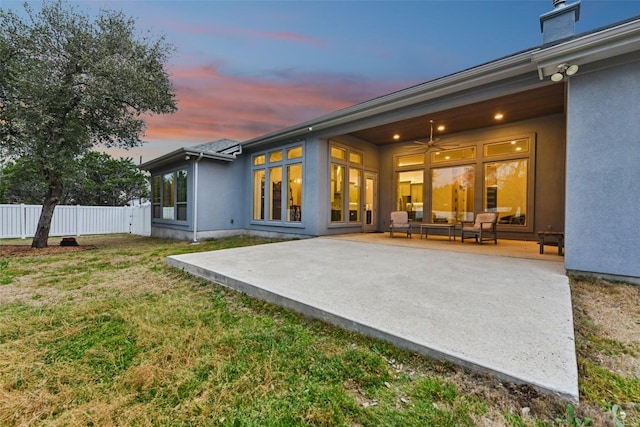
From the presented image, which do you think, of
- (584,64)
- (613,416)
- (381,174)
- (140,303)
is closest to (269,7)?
(381,174)

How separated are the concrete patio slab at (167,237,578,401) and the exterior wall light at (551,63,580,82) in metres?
2.96

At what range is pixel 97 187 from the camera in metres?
15.5

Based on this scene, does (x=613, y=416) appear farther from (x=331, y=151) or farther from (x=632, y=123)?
(x=331, y=151)

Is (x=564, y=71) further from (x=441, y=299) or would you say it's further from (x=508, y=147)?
(x=508, y=147)

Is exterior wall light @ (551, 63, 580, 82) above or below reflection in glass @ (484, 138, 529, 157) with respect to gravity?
above

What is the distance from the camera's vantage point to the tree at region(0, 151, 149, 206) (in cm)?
1377

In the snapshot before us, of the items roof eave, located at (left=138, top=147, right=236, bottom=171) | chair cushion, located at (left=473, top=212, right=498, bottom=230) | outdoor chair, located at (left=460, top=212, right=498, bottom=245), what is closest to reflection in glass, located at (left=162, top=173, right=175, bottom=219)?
roof eave, located at (left=138, top=147, right=236, bottom=171)

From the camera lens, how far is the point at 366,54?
10219 mm

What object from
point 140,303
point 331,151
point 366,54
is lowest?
point 140,303

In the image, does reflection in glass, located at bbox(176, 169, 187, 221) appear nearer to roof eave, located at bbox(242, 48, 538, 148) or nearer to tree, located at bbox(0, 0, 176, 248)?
tree, located at bbox(0, 0, 176, 248)

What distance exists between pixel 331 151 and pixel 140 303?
680 centimetres

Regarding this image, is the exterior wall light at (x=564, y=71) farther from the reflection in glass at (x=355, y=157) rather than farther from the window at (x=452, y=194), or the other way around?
the reflection in glass at (x=355, y=157)

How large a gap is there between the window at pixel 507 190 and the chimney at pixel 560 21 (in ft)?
12.7

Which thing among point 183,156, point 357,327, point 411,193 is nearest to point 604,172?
point 357,327
